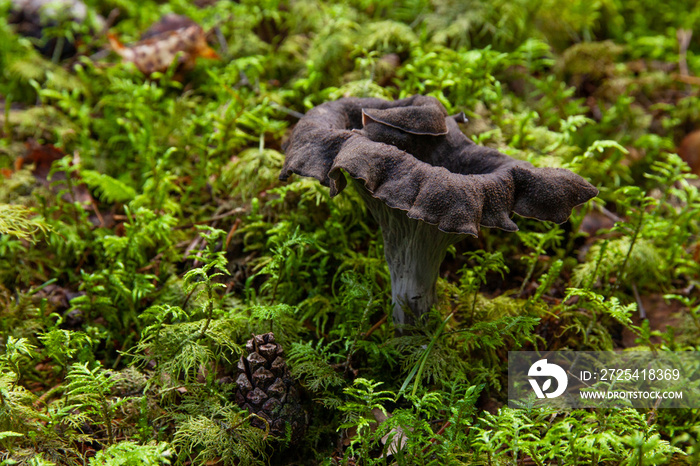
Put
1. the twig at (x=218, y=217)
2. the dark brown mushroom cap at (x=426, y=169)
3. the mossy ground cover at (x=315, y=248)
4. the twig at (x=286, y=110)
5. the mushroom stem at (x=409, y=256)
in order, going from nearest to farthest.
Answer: the dark brown mushroom cap at (x=426, y=169) < the mossy ground cover at (x=315, y=248) < the mushroom stem at (x=409, y=256) < the twig at (x=218, y=217) < the twig at (x=286, y=110)

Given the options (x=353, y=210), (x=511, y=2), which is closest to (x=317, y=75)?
(x=353, y=210)

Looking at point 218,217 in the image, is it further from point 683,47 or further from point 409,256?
point 683,47

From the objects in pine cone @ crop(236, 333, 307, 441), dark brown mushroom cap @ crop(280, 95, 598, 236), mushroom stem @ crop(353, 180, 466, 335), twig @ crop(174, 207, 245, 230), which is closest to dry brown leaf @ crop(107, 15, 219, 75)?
twig @ crop(174, 207, 245, 230)

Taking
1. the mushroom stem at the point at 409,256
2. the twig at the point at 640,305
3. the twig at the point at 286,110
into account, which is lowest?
the twig at the point at 640,305

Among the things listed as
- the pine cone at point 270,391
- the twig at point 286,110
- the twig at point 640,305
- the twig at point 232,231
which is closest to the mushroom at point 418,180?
the pine cone at point 270,391

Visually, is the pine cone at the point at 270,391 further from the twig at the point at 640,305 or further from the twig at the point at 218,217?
the twig at the point at 640,305

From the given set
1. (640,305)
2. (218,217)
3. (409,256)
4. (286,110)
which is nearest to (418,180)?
(409,256)

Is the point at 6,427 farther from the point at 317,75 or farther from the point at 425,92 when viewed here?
the point at 425,92
